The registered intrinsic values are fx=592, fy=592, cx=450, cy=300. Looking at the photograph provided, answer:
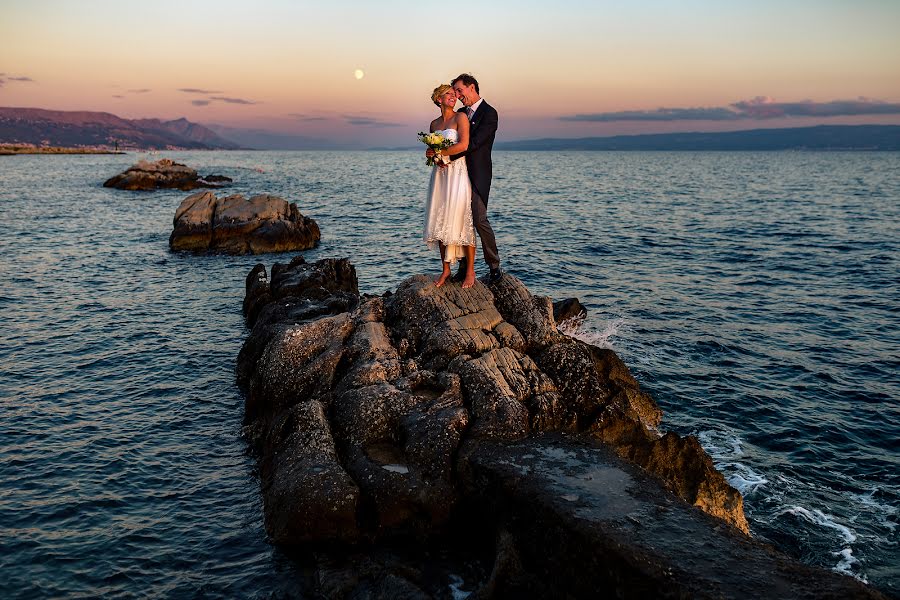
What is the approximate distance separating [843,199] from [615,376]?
239 ft

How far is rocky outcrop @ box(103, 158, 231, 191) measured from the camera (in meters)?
77.1

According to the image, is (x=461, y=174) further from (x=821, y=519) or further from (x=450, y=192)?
(x=821, y=519)

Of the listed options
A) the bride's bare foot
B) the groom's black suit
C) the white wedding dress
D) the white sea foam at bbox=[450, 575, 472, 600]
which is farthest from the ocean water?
the groom's black suit

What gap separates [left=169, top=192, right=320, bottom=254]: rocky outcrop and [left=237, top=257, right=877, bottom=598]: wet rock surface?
24.1m

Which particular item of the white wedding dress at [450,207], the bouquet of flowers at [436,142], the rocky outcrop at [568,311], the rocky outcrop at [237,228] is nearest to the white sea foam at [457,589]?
the white wedding dress at [450,207]

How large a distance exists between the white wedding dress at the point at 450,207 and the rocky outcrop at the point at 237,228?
2522 cm

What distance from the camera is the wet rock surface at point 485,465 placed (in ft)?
24.1

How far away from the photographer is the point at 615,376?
1512 centimetres

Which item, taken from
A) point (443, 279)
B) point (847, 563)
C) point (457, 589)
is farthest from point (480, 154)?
point (847, 563)

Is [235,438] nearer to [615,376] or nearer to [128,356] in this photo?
[128,356]

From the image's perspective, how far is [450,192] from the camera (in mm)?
12969

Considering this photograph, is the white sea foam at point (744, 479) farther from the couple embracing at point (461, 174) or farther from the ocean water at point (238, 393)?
the couple embracing at point (461, 174)

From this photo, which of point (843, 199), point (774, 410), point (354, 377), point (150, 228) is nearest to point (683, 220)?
point (843, 199)

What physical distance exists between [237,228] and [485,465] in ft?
103
